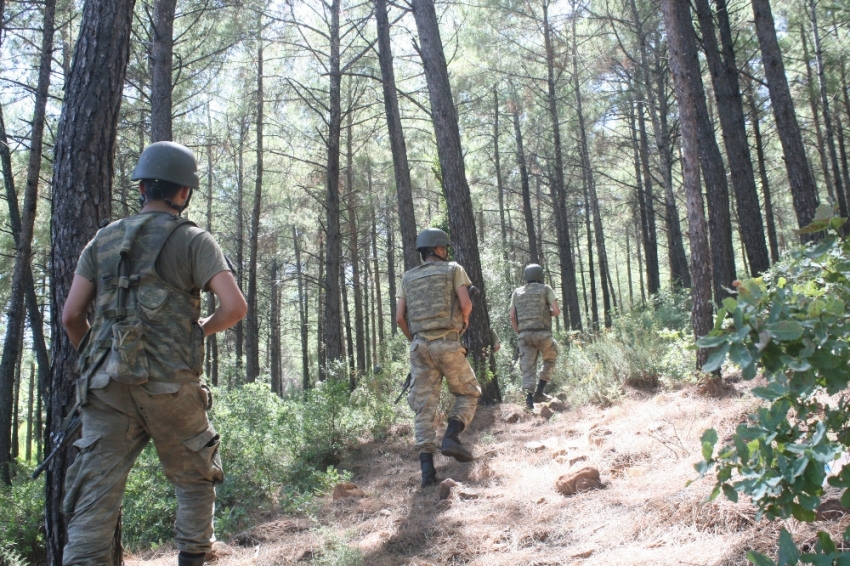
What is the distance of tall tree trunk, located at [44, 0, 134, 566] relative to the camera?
138 inches

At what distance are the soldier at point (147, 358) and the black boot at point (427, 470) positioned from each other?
2260mm

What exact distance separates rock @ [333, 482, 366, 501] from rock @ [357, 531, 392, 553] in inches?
43.7

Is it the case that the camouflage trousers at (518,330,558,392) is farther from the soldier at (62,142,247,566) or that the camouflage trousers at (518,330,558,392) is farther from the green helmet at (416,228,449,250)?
the soldier at (62,142,247,566)

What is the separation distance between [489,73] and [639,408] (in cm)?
1488

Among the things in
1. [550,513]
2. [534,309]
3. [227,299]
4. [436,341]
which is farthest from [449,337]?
[534,309]

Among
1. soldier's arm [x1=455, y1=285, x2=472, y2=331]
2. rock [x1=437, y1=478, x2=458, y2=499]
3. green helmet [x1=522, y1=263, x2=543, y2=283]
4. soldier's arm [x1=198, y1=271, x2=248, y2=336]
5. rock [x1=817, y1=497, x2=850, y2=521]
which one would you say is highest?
green helmet [x1=522, y1=263, x2=543, y2=283]

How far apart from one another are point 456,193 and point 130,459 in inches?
263

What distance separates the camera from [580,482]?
420cm

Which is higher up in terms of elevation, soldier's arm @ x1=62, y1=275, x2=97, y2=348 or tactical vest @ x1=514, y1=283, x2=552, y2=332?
tactical vest @ x1=514, y1=283, x2=552, y2=332

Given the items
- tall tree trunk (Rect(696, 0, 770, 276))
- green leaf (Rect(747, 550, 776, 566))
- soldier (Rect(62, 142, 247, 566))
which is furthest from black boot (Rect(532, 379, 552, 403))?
green leaf (Rect(747, 550, 776, 566))

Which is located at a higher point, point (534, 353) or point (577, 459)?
point (534, 353)

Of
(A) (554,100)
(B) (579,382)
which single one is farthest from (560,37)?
(B) (579,382)

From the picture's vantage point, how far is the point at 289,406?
8.19 metres

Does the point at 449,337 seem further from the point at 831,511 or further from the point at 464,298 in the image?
the point at 831,511
